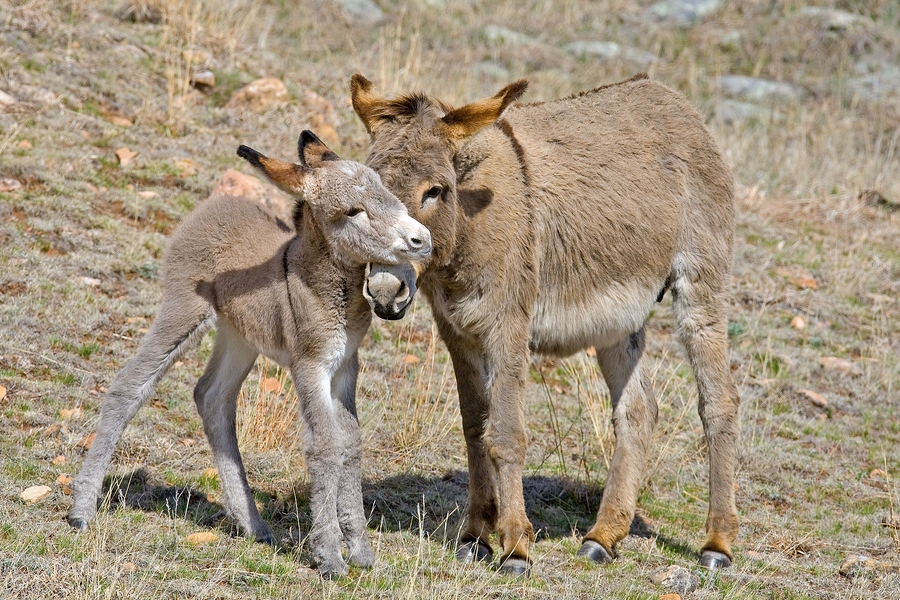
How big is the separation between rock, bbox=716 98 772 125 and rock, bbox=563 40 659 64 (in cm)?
217

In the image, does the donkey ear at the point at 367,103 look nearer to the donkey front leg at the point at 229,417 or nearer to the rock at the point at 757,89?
the donkey front leg at the point at 229,417

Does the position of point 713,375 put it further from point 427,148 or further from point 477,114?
point 427,148

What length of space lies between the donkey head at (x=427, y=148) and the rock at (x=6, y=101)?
6.66 metres

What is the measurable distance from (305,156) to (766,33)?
61.9 ft

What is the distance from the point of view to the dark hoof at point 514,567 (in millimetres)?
5391

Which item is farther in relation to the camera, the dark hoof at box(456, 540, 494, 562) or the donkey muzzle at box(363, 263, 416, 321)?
the dark hoof at box(456, 540, 494, 562)

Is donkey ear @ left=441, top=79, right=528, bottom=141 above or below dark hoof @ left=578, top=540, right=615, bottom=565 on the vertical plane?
above

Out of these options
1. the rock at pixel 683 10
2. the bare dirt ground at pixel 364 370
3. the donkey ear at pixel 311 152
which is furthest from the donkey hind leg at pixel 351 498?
the rock at pixel 683 10

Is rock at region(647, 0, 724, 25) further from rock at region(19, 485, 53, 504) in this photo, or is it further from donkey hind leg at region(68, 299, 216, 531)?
rock at region(19, 485, 53, 504)

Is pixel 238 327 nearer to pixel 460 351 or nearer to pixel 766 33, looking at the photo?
pixel 460 351

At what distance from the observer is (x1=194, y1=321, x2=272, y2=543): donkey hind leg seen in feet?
18.2

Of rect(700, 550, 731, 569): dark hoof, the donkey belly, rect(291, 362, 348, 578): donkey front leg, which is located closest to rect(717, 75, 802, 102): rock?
the donkey belly

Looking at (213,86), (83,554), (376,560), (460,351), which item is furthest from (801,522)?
(213,86)

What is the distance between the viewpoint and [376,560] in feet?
17.2
